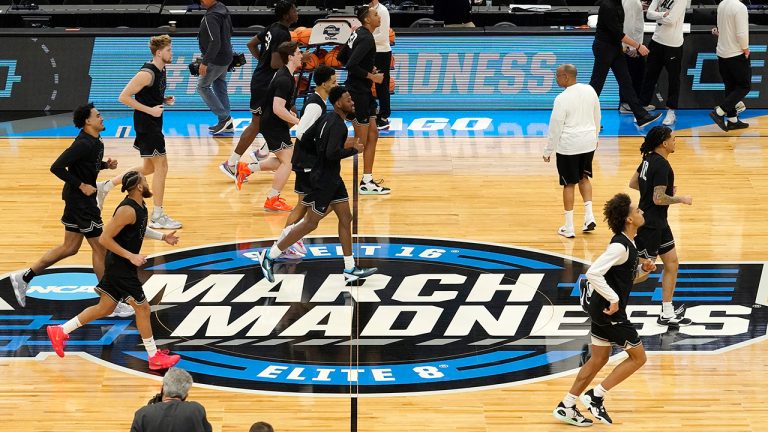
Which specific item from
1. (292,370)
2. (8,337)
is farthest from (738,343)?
(8,337)

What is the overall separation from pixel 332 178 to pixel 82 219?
2.16 meters

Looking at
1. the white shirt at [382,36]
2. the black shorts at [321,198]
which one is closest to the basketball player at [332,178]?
the black shorts at [321,198]

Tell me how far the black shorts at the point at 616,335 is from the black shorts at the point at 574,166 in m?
3.73

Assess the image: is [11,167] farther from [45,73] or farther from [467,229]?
[467,229]

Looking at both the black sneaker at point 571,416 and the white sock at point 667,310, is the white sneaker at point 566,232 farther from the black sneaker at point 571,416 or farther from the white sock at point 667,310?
the black sneaker at point 571,416

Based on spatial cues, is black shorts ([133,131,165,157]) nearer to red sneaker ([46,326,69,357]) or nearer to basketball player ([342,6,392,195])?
basketball player ([342,6,392,195])

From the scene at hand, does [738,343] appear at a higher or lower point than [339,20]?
lower

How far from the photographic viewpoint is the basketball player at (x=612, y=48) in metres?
14.6

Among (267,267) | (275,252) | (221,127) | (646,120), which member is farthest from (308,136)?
(646,120)

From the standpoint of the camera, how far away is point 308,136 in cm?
1023

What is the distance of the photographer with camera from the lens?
6043 millimetres

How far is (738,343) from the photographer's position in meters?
9.09

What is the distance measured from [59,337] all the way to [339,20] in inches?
282

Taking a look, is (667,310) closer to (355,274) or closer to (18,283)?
(355,274)
